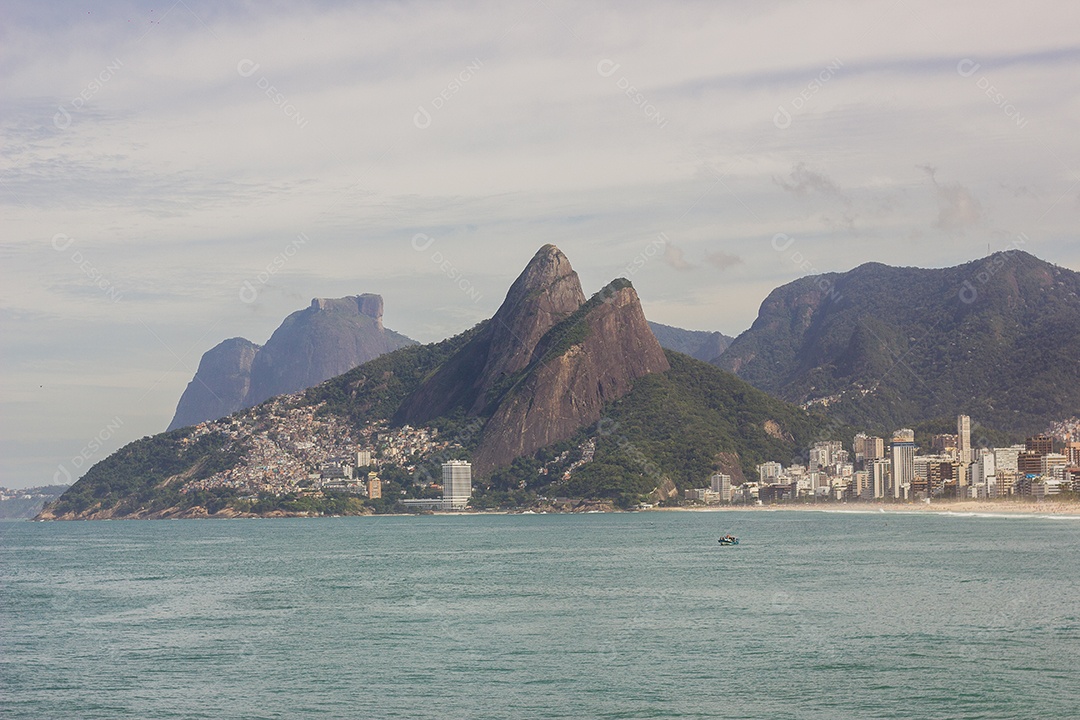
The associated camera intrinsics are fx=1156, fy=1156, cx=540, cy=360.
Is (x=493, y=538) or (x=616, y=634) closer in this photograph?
(x=616, y=634)

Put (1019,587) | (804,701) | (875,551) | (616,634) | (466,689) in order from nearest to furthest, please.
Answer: (804,701)
(466,689)
(616,634)
(1019,587)
(875,551)

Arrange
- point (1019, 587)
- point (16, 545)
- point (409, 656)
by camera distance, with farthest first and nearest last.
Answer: point (16, 545), point (1019, 587), point (409, 656)

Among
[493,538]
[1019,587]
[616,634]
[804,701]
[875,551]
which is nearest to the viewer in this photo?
[804,701]

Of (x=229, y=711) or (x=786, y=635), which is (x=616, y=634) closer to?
(x=786, y=635)

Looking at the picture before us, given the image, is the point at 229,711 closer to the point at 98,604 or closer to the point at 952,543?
the point at 98,604

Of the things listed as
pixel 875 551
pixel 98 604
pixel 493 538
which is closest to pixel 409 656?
pixel 98 604

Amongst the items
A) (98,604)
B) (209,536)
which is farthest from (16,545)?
(98,604)
